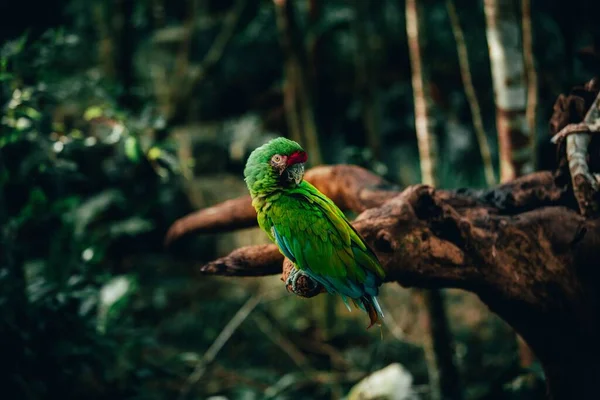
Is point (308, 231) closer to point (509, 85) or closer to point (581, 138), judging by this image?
point (581, 138)

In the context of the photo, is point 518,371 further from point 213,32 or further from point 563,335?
point 213,32

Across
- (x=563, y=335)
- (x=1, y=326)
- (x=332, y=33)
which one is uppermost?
(x=332, y=33)

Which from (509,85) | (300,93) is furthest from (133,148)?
(509,85)

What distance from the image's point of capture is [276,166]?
1831 millimetres

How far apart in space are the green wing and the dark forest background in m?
Result: 1.44

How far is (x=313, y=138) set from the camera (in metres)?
4.30

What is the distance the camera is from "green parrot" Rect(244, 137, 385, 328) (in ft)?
5.87

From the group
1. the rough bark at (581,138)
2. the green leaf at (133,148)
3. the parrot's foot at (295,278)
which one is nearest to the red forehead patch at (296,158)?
the parrot's foot at (295,278)

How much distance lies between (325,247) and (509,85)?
174cm

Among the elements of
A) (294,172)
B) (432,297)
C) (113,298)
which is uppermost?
(294,172)

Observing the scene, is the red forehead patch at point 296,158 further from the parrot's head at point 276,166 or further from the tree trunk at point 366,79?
the tree trunk at point 366,79

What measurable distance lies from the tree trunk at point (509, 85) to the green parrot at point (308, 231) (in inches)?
61.6

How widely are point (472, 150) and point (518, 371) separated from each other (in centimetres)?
401

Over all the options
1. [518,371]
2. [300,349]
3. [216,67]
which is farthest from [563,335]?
[216,67]
